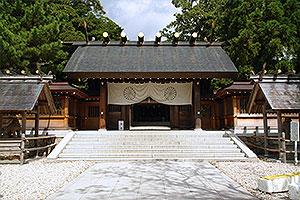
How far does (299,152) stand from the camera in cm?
848

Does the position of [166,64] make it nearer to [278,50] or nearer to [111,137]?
[111,137]

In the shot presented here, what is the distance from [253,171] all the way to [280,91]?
378 cm

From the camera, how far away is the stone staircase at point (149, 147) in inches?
360

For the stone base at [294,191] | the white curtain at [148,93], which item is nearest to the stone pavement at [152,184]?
the stone base at [294,191]

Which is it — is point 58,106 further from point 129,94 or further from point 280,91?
point 280,91

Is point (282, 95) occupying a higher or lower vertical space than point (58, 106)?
higher

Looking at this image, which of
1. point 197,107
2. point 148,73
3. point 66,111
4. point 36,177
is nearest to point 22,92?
point 36,177

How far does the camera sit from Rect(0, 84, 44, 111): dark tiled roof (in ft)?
28.5

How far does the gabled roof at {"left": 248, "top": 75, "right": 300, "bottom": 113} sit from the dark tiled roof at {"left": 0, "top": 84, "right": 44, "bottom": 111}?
29.2 ft

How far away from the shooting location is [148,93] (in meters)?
14.0

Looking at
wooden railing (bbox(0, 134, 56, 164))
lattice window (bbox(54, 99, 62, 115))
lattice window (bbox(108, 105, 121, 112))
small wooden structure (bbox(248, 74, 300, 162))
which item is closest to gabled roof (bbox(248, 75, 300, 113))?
small wooden structure (bbox(248, 74, 300, 162))

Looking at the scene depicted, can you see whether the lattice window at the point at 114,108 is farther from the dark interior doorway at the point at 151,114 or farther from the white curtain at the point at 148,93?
the dark interior doorway at the point at 151,114

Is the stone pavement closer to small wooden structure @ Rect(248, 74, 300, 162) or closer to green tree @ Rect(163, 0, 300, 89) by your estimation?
small wooden structure @ Rect(248, 74, 300, 162)

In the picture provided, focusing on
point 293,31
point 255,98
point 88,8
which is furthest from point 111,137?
point 88,8
